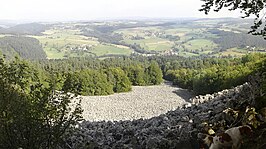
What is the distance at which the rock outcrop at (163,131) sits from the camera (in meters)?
11.9

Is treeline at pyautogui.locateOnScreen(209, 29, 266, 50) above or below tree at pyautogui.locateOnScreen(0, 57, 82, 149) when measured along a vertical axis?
below

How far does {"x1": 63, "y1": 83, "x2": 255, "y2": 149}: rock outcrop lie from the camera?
1187 centimetres

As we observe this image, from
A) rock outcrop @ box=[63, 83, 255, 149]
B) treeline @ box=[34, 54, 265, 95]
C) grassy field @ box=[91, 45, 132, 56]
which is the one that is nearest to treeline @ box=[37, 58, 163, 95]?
treeline @ box=[34, 54, 265, 95]

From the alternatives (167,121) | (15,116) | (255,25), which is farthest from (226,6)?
(167,121)

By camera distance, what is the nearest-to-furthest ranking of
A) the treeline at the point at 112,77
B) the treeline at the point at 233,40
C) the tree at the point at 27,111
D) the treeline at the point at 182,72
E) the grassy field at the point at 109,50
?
the tree at the point at 27,111
the treeline at the point at 182,72
the treeline at the point at 112,77
the treeline at the point at 233,40
the grassy field at the point at 109,50

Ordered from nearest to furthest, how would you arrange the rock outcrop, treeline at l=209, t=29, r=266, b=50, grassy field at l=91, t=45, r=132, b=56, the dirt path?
the rock outcrop → the dirt path → treeline at l=209, t=29, r=266, b=50 → grassy field at l=91, t=45, r=132, b=56

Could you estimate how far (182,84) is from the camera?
80.4 meters

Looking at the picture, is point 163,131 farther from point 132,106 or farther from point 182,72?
point 182,72

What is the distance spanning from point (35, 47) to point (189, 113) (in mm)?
Result: 165344

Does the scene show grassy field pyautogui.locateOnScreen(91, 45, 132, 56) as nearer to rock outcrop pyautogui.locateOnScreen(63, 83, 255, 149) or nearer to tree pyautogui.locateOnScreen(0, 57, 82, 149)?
rock outcrop pyautogui.locateOnScreen(63, 83, 255, 149)

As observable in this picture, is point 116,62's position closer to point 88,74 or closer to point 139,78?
point 139,78

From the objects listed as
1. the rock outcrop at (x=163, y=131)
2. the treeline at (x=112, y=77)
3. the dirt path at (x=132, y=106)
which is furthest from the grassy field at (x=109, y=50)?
the rock outcrop at (x=163, y=131)

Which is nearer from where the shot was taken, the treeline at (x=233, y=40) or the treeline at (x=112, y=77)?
the treeline at (x=112, y=77)

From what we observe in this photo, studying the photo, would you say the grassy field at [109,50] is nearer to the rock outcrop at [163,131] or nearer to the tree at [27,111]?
the rock outcrop at [163,131]
